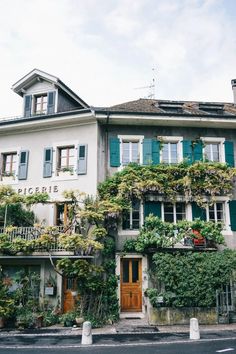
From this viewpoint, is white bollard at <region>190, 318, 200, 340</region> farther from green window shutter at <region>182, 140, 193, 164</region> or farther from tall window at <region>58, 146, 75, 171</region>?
tall window at <region>58, 146, 75, 171</region>

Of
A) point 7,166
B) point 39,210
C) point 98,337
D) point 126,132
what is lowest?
point 98,337

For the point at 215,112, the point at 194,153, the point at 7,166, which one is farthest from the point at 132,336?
the point at 215,112

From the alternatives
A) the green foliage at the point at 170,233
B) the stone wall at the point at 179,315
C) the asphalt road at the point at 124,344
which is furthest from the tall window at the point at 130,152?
the asphalt road at the point at 124,344

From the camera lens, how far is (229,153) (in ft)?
56.9

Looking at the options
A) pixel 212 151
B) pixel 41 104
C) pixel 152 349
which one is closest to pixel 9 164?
pixel 41 104

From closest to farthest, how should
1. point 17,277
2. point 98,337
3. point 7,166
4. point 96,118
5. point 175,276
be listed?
point 98,337 → point 175,276 → point 17,277 → point 96,118 → point 7,166

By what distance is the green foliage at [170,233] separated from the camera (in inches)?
596

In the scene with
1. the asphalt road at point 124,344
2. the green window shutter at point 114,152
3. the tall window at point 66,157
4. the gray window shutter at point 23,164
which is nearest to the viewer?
the asphalt road at point 124,344

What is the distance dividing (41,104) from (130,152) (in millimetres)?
5706

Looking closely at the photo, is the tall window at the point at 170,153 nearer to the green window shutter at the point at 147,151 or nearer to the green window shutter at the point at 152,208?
the green window shutter at the point at 147,151

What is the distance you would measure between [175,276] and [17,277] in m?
7.19

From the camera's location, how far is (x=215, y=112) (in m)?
19.1

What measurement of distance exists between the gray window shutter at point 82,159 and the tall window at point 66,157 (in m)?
0.59

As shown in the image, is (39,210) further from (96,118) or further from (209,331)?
(209,331)
